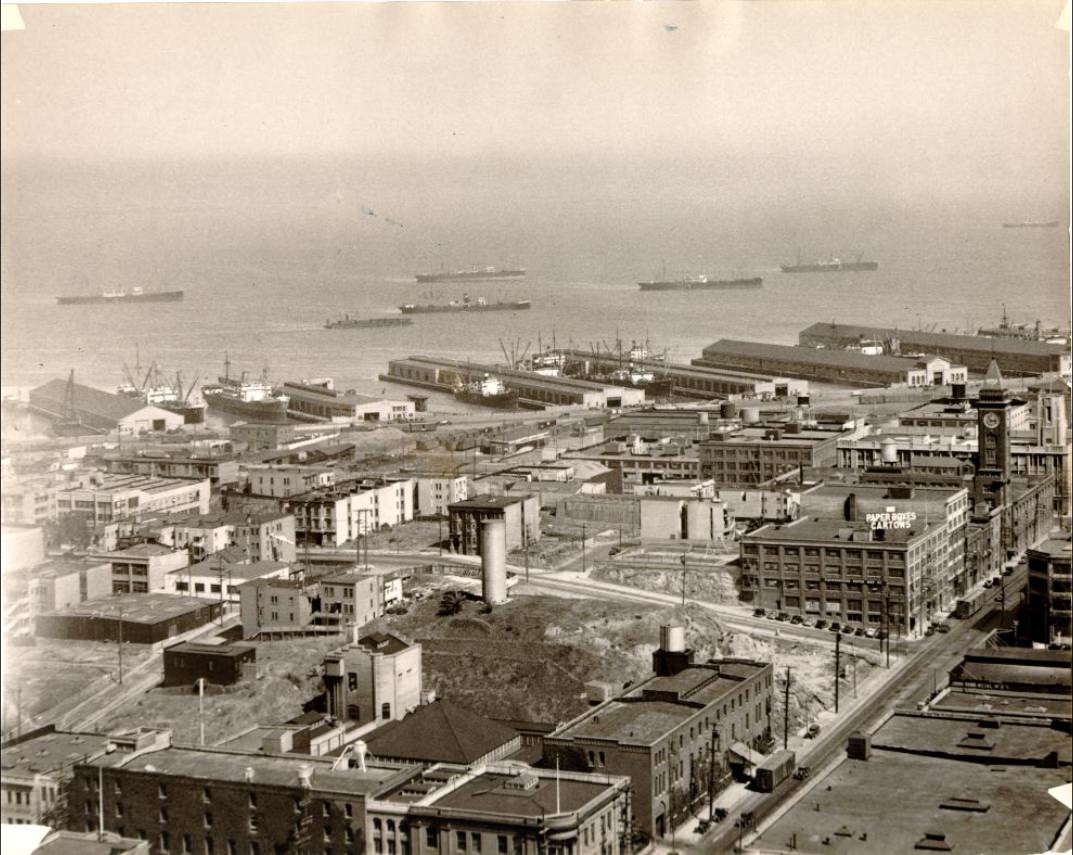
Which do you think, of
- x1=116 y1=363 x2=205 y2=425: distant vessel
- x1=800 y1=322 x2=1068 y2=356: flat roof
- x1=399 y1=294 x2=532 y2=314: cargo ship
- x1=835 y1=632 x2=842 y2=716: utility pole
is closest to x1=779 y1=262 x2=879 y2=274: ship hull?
x1=399 y1=294 x2=532 y2=314: cargo ship

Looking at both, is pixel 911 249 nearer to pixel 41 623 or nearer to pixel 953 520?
pixel 953 520

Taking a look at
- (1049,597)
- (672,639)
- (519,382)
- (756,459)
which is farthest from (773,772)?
(519,382)

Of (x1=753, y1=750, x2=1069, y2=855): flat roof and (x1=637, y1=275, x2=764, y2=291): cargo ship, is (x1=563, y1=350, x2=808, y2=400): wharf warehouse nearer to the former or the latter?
(x1=637, y1=275, x2=764, y2=291): cargo ship

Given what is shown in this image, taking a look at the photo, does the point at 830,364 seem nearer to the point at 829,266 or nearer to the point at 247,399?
the point at 829,266

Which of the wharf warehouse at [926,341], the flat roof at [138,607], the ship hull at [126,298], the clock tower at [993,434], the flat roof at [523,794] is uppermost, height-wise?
the ship hull at [126,298]

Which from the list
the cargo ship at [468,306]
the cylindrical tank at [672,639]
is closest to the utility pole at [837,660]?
the cylindrical tank at [672,639]

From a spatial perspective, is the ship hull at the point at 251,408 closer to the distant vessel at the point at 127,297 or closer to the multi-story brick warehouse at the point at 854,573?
the distant vessel at the point at 127,297

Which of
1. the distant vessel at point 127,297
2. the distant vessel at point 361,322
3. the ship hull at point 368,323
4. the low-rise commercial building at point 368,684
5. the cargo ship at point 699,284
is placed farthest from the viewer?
the ship hull at point 368,323

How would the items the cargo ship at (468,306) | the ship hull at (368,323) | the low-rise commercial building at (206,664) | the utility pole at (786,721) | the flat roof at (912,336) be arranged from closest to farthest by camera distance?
the utility pole at (786,721) < the low-rise commercial building at (206,664) < the cargo ship at (468,306) < the ship hull at (368,323) < the flat roof at (912,336)
